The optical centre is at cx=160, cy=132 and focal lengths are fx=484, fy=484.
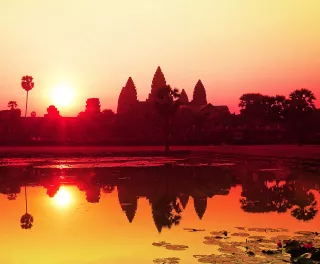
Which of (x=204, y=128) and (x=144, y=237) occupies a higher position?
(x=204, y=128)

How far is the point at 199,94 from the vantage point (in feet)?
461

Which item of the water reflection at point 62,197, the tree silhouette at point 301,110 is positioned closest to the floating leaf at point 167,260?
the water reflection at point 62,197

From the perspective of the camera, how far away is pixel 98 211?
14.4 meters

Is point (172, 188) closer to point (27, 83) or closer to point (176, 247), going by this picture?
point (176, 247)

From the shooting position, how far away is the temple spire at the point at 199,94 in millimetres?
137925

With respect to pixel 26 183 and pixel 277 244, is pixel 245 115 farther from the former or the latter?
pixel 277 244

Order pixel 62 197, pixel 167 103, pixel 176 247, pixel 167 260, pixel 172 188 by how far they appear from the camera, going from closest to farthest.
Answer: pixel 167 260, pixel 176 247, pixel 62 197, pixel 172 188, pixel 167 103

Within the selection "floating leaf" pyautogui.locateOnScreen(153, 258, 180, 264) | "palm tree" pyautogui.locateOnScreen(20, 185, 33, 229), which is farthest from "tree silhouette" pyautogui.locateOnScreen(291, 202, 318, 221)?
"palm tree" pyautogui.locateOnScreen(20, 185, 33, 229)

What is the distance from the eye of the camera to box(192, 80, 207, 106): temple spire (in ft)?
453

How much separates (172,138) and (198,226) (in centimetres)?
5781

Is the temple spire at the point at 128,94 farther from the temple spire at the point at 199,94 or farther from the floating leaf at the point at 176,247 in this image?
the floating leaf at the point at 176,247

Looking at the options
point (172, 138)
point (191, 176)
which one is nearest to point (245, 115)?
point (172, 138)

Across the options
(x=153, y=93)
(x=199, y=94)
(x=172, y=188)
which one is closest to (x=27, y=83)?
(x=153, y=93)

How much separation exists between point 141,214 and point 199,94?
12806 cm
